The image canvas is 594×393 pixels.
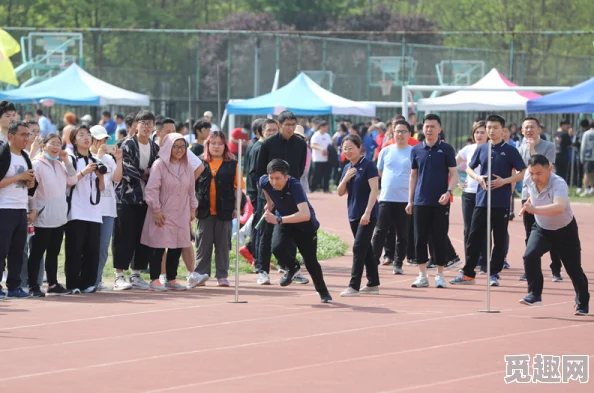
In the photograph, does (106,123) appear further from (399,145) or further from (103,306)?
(103,306)

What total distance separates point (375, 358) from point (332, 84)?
30.7 meters

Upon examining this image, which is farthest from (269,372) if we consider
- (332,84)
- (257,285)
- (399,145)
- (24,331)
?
(332,84)

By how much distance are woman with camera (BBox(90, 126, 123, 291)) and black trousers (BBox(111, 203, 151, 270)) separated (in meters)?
0.10

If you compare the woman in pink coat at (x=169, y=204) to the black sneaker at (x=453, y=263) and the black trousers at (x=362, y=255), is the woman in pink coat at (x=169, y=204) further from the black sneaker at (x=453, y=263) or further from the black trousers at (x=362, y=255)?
the black sneaker at (x=453, y=263)

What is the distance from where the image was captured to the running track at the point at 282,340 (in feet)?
25.4

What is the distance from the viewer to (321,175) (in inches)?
1219

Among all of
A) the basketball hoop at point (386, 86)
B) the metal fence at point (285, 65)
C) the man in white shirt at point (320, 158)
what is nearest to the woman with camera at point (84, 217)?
the man in white shirt at point (320, 158)

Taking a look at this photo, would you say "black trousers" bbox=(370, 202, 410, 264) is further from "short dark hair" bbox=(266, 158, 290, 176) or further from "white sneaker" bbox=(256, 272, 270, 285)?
"short dark hair" bbox=(266, 158, 290, 176)

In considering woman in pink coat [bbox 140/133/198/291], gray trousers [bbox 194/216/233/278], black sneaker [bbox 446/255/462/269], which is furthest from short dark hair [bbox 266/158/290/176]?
black sneaker [bbox 446/255/462/269]

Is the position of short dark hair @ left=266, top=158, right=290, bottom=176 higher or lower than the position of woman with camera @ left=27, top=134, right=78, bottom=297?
higher

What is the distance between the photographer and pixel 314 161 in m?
30.8

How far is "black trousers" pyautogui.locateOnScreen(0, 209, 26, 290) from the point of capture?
11734 millimetres

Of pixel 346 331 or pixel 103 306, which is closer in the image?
pixel 346 331

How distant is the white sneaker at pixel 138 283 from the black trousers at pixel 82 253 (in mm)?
509
